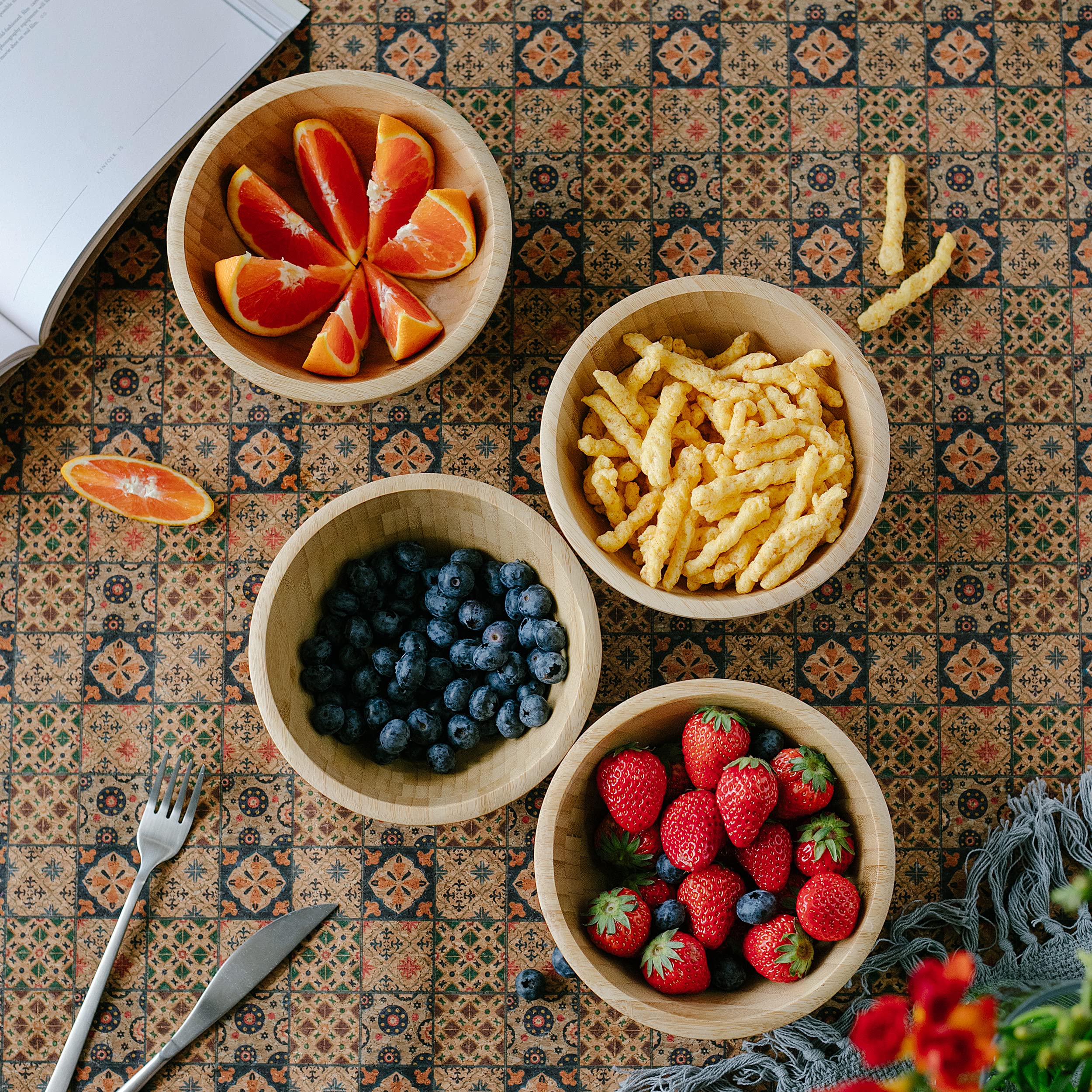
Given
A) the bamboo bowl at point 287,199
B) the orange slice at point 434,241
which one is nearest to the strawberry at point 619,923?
the bamboo bowl at point 287,199

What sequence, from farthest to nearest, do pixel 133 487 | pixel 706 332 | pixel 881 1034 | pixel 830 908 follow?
pixel 133 487 → pixel 706 332 → pixel 830 908 → pixel 881 1034

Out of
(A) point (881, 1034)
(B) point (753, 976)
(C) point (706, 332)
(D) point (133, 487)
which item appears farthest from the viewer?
(D) point (133, 487)

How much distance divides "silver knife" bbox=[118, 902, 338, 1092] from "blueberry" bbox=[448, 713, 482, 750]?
40 centimetres

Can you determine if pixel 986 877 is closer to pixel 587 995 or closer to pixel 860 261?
pixel 587 995

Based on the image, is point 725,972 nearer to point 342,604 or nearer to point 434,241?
point 342,604

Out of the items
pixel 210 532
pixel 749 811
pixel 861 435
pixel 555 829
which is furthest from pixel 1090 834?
pixel 210 532

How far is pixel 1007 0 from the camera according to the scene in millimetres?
1733

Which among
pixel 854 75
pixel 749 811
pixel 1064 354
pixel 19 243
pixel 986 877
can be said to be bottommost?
pixel 986 877

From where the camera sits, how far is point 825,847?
56.8 inches

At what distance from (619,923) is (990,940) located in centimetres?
67

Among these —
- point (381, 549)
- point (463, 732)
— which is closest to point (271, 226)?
point (381, 549)

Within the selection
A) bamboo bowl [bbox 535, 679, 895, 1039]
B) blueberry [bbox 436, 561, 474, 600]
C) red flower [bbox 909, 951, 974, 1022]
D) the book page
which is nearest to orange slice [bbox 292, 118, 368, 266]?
the book page

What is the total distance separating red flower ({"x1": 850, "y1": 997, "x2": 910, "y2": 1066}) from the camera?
71 cm

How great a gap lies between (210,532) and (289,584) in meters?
0.31
